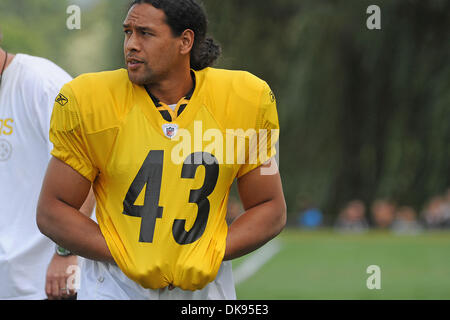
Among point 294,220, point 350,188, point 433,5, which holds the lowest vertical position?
point 294,220

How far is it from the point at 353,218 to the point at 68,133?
23.3m

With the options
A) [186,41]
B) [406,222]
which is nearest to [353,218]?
[406,222]

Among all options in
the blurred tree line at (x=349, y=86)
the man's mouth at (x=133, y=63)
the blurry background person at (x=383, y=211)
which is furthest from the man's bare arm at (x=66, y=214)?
the blurry background person at (x=383, y=211)

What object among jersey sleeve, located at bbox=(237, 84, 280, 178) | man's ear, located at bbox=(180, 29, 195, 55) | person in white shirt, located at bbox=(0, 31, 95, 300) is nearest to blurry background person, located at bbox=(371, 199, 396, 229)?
person in white shirt, located at bbox=(0, 31, 95, 300)

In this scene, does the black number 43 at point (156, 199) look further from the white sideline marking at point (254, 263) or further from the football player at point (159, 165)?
the white sideline marking at point (254, 263)

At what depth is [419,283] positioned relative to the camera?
49.4ft

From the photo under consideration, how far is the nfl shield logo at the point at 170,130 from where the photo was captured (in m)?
3.72

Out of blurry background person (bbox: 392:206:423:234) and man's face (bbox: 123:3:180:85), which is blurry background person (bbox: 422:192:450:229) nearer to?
blurry background person (bbox: 392:206:423:234)

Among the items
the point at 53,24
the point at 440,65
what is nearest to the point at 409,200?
the point at 440,65

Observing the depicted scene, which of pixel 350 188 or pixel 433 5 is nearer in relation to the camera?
pixel 433 5

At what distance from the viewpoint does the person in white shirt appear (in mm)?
4730

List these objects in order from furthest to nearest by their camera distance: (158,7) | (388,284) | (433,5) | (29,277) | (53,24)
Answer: (53,24)
(433,5)
(388,284)
(29,277)
(158,7)
